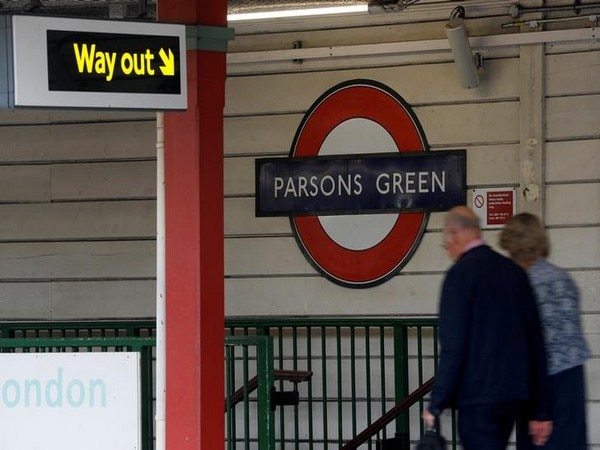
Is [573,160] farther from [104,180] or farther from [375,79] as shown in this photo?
[104,180]

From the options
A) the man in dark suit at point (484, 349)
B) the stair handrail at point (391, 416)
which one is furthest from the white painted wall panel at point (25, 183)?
the man in dark suit at point (484, 349)

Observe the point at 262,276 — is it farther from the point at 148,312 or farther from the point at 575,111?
the point at 575,111

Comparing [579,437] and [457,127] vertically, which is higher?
[457,127]

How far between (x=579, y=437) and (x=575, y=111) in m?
3.30

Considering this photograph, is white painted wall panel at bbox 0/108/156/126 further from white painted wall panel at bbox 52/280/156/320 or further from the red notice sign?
the red notice sign

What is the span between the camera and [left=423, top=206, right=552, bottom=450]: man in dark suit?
5.31 metres

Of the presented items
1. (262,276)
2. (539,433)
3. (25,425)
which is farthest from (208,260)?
(262,276)

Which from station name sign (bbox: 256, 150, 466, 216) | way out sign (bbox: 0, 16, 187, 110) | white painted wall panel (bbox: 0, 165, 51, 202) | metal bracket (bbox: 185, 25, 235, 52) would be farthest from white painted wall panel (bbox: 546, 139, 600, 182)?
white painted wall panel (bbox: 0, 165, 51, 202)

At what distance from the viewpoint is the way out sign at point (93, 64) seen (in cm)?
556

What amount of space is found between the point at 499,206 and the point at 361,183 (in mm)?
1037

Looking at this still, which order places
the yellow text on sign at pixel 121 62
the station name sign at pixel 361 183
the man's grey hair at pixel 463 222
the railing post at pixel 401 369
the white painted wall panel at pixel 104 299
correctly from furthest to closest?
the white painted wall panel at pixel 104 299 < the station name sign at pixel 361 183 < the railing post at pixel 401 369 < the yellow text on sign at pixel 121 62 < the man's grey hair at pixel 463 222

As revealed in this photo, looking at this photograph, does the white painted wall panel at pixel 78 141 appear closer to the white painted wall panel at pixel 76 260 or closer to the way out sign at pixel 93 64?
the white painted wall panel at pixel 76 260

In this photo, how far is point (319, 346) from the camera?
9.00 m

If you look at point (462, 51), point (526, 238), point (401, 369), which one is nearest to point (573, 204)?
point (462, 51)
